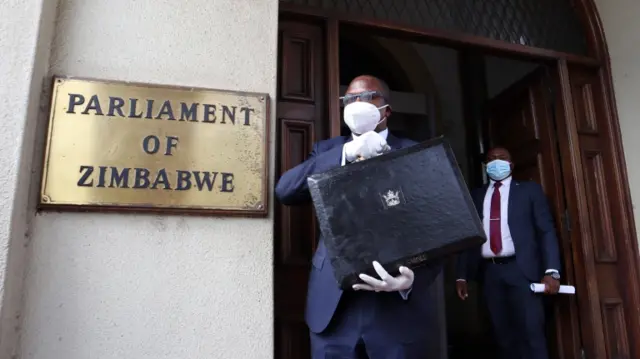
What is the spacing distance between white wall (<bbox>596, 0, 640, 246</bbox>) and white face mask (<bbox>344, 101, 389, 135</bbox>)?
202cm

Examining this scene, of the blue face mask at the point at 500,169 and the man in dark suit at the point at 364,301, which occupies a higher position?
the blue face mask at the point at 500,169

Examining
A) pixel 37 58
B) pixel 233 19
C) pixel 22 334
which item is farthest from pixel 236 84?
pixel 22 334

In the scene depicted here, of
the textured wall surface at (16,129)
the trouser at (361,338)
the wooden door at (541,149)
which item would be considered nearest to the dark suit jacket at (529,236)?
the wooden door at (541,149)

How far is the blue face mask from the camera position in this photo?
3.16 meters

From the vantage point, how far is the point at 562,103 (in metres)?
3.00

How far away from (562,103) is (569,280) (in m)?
1.04

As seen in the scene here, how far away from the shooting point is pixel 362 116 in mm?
1684

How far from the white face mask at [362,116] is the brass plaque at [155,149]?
0.33 metres

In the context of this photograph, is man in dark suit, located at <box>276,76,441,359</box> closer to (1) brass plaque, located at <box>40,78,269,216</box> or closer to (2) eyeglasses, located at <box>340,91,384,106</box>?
(2) eyeglasses, located at <box>340,91,384,106</box>

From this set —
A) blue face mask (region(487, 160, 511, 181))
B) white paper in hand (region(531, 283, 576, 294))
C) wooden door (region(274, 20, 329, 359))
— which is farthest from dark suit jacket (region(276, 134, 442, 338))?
blue face mask (region(487, 160, 511, 181))

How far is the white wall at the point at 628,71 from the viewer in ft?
9.59

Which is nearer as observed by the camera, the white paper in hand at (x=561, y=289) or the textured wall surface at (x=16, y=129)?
the textured wall surface at (x=16, y=129)

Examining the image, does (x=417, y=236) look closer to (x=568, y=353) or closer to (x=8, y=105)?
(x=8, y=105)

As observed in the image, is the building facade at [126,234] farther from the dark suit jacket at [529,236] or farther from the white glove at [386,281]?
the dark suit jacket at [529,236]
